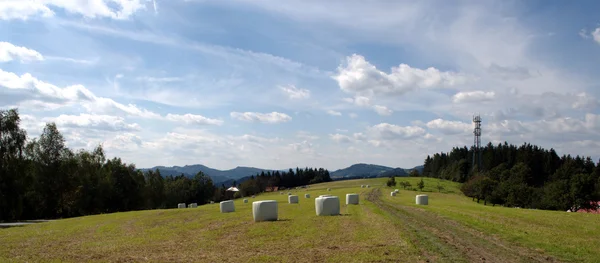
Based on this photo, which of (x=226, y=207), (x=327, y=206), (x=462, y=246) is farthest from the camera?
(x=226, y=207)

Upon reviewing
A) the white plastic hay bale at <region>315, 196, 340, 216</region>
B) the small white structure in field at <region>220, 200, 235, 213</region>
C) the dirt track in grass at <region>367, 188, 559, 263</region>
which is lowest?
the small white structure in field at <region>220, 200, 235, 213</region>

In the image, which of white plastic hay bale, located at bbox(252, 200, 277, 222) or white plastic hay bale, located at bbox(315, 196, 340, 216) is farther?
white plastic hay bale, located at bbox(315, 196, 340, 216)

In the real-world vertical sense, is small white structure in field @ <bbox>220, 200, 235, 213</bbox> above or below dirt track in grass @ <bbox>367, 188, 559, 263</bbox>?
below

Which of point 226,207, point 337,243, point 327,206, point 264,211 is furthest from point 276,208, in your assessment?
point 226,207

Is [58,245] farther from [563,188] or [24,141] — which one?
[563,188]

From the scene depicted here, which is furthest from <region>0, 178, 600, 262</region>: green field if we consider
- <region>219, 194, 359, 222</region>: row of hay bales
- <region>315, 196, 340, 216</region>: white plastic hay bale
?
<region>315, 196, 340, 216</region>: white plastic hay bale

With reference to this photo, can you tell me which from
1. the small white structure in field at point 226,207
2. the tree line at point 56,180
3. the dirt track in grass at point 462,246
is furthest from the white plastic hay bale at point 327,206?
the tree line at point 56,180

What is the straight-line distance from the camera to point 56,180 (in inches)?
2990

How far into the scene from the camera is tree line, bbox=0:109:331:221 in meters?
63.6

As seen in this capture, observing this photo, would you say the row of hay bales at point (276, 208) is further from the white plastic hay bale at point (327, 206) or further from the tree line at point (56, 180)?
the tree line at point (56, 180)

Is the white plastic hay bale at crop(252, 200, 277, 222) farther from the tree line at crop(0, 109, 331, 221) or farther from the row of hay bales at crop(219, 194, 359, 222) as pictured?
the tree line at crop(0, 109, 331, 221)

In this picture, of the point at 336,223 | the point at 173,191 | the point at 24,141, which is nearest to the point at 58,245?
the point at 336,223

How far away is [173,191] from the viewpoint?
14538 cm

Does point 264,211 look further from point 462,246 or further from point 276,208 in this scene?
point 462,246
